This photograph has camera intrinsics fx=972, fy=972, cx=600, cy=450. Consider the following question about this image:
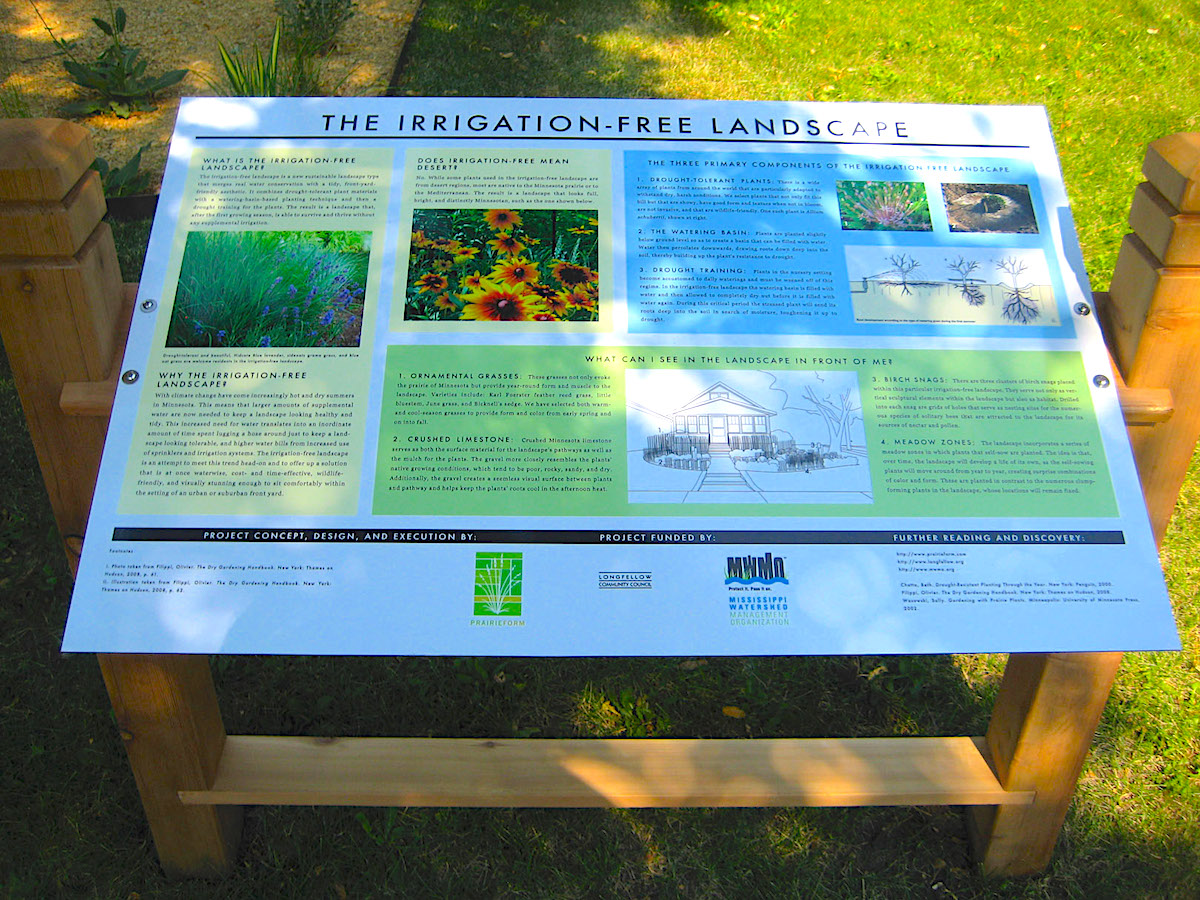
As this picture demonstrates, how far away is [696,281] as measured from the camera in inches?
70.0

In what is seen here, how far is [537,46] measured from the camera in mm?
5152

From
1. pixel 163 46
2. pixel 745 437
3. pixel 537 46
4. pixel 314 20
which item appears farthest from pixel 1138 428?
pixel 163 46

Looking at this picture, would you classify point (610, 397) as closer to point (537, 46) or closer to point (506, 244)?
point (506, 244)

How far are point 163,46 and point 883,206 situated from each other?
4764 millimetres

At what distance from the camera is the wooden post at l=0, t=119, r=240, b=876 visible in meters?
1.56

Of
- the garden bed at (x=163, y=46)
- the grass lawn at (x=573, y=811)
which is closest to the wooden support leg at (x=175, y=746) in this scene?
the grass lawn at (x=573, y=811)

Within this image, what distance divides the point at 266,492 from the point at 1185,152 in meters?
1.62

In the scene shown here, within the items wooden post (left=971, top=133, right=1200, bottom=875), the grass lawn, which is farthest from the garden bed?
wooden post (left=971, top=133, right=1200, bottom=875)

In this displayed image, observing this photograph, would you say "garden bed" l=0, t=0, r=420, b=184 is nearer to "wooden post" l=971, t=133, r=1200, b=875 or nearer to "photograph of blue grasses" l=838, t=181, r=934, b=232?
"photograph of blue grasses" l=838, t=181, r=934, b=232

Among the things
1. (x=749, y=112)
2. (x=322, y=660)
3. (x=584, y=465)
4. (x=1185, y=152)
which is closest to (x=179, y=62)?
(x=322, y=660)

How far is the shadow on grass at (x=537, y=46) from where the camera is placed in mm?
4891

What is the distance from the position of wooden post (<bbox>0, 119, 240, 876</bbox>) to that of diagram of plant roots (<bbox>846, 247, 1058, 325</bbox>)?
133 cm

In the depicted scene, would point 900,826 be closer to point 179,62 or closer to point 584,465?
point 584,465

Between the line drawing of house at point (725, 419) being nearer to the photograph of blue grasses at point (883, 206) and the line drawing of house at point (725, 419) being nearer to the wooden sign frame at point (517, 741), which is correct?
the photograph of blue grasses at point (883, 206)
